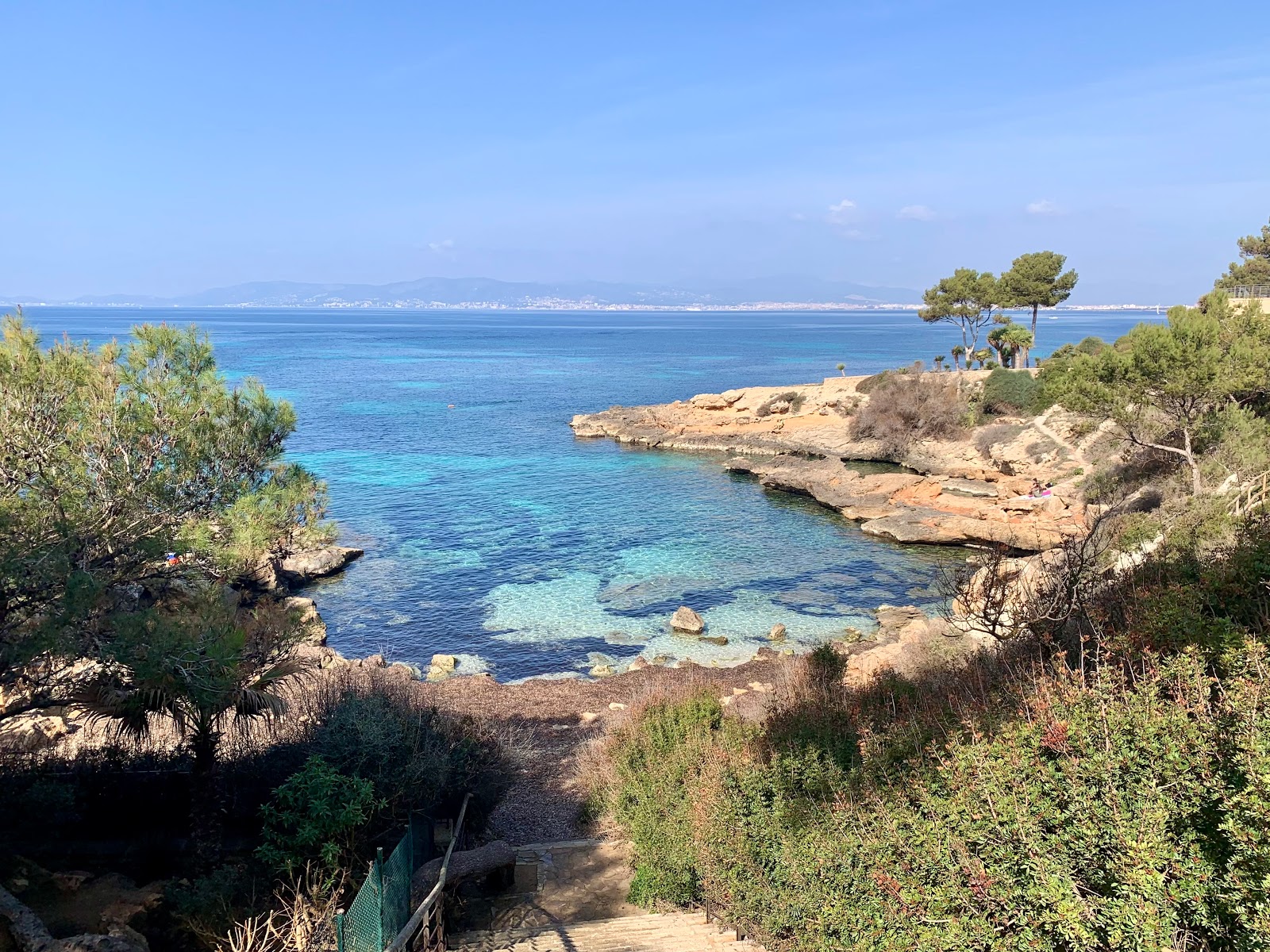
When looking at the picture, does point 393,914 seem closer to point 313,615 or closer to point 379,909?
point 379,909

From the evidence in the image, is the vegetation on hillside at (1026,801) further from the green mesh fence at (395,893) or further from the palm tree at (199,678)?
the palm tree at (199,678)

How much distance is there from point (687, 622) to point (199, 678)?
17.9 meters

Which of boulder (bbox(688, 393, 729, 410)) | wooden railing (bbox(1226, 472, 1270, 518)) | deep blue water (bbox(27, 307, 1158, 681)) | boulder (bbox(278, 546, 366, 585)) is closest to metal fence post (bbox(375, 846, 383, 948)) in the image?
deep blue water (bbox(27, 307, 1158, 681))

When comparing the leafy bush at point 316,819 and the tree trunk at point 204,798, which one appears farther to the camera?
the tree trunk at point 204,798

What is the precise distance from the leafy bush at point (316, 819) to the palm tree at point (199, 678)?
0.83 meters

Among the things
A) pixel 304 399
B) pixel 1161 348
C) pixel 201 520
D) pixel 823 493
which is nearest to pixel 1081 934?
pixel 201 520

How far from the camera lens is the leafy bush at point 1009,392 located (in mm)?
51844

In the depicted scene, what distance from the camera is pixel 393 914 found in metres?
7.88

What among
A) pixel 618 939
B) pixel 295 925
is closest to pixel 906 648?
pixel 618 939

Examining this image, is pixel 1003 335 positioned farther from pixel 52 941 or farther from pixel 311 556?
pixel 52 941

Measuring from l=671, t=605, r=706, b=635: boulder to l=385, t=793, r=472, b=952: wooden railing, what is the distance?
16253 mm

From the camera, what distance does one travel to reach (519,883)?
1033 centimetres

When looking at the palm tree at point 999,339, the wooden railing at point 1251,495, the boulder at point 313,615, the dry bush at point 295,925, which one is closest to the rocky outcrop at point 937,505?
the wooden railing at point 1251,495

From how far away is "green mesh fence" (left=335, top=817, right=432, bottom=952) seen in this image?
6754 mm
